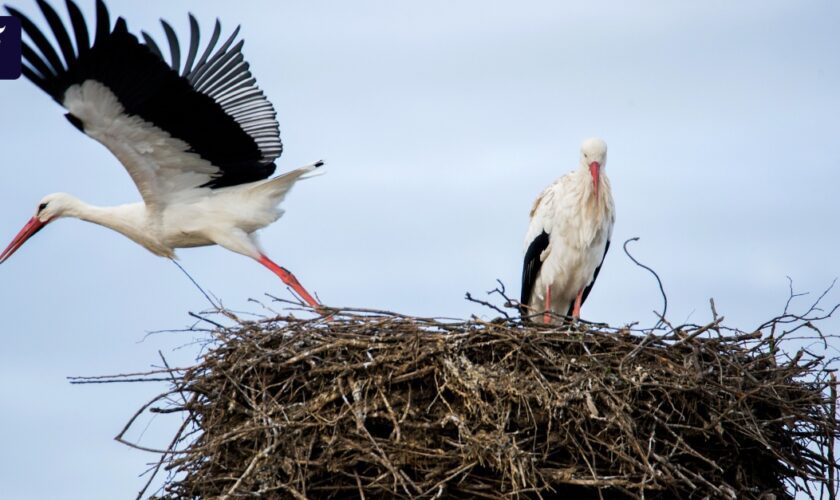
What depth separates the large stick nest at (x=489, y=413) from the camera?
635cm

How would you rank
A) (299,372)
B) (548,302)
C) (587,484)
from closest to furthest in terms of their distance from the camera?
(587,484) < (299,372) < (548,302)

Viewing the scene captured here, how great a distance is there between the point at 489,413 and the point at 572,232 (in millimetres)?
2680

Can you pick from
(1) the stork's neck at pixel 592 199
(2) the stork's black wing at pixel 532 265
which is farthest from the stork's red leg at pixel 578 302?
(1) the stork's neck at pixel 592 199

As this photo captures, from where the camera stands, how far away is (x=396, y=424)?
21.0 feet

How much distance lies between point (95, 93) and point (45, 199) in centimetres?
179

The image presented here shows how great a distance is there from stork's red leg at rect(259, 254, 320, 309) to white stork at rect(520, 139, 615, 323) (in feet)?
4.71

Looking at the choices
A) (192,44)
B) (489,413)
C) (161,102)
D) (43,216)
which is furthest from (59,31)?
(489,413)

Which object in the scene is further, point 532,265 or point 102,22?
point 532,265

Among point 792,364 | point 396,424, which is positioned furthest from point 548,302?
point 396,424

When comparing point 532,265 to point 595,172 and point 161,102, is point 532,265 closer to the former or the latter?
point 595,172

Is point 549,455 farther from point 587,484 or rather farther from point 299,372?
point 299,372

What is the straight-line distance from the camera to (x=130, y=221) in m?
8.89

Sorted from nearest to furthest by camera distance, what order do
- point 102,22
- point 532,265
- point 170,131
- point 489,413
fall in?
point 489,413
point 102,22
point 170,131
point 532,265

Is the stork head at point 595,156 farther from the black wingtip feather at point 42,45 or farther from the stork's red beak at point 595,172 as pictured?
the black wingtip feather at point 42,45
